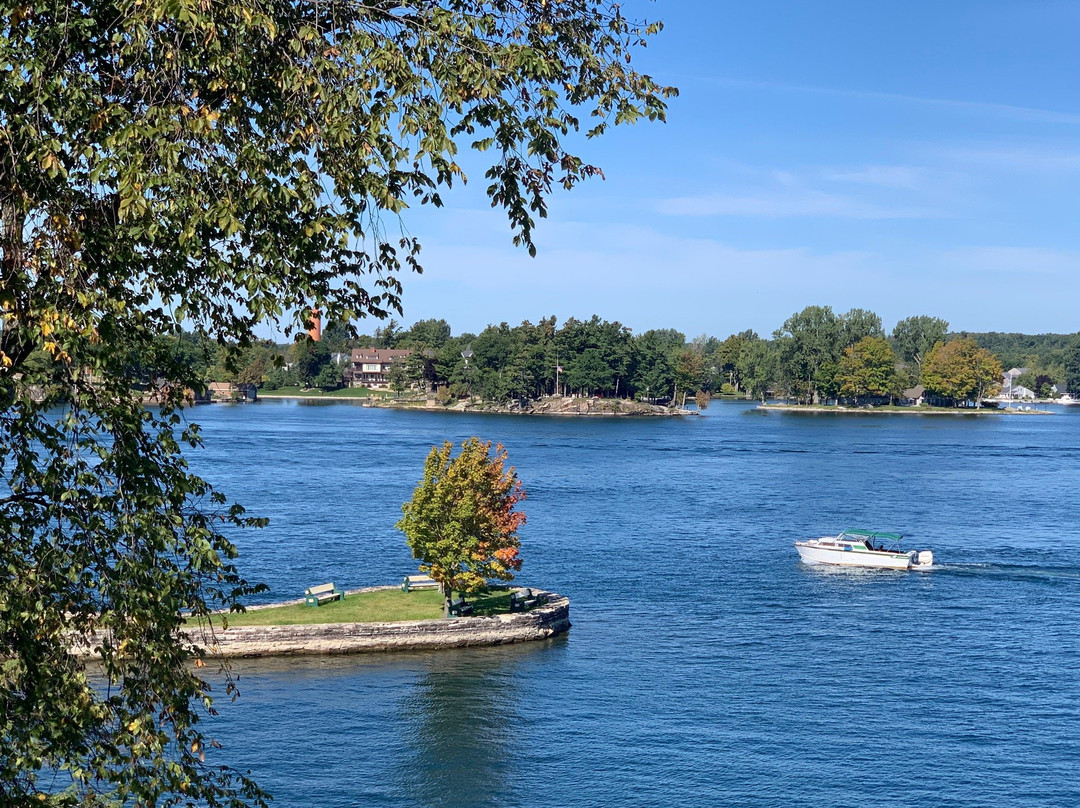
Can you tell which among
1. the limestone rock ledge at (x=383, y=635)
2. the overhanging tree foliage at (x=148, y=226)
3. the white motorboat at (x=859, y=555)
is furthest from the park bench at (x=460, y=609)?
the overhanging tree foliage at (x=148, y=226)

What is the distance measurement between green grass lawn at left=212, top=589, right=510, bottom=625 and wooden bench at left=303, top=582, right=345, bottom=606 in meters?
0.26

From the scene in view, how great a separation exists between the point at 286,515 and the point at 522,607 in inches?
1205

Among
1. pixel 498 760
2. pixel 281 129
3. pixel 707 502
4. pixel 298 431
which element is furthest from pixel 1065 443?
pixel 281 129

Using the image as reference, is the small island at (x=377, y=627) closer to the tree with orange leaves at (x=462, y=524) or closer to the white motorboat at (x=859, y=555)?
the tree with orange leaves at (x=462, y=524)

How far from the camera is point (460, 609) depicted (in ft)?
146

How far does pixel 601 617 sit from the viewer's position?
48.7 metres

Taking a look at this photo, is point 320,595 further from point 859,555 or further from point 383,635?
point 859,555

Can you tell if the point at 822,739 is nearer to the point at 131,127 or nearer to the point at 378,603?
the point at 378,603

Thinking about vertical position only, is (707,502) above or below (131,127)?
below

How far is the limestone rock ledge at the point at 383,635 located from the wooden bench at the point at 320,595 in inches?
120

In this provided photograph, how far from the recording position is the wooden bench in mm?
44781

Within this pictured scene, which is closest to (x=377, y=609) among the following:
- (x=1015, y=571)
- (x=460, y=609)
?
(x=460, y=609)

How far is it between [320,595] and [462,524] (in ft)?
21.6

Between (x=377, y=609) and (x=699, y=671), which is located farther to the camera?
(x=377, y=609)
